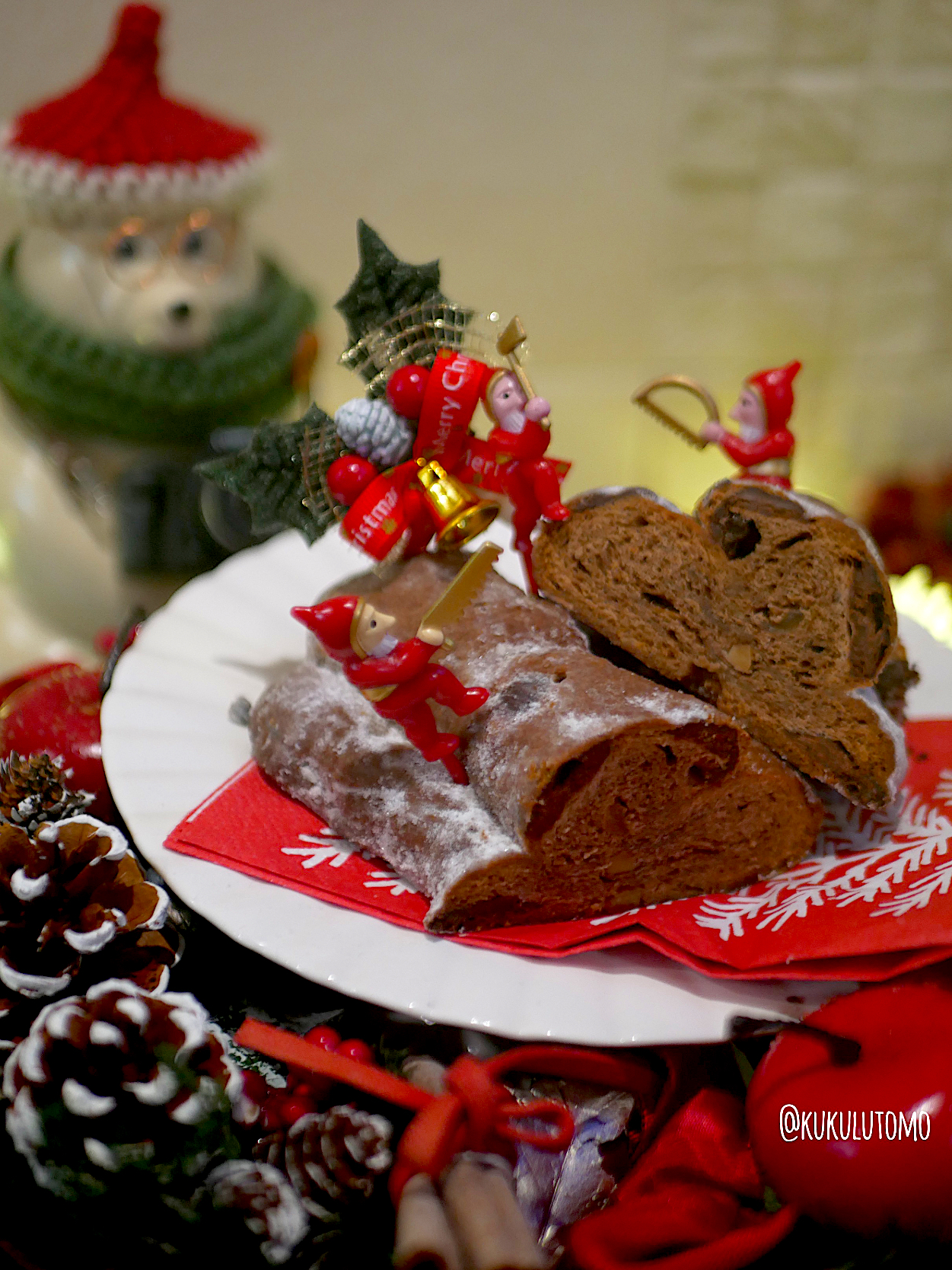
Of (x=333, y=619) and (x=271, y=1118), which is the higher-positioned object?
(x=333, y=619)

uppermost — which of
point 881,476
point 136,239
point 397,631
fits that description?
point 136,239

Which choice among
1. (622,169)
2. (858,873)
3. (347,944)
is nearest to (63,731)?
(347,944)

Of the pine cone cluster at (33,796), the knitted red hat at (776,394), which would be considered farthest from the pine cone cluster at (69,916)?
the knitted red hat at (776,394)

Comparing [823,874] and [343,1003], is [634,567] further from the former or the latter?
[343,1003]

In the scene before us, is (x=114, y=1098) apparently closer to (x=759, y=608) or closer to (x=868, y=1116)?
(x=868, y=1116)

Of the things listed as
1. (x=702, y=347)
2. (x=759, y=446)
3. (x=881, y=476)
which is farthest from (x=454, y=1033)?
(x=881, y=476)
